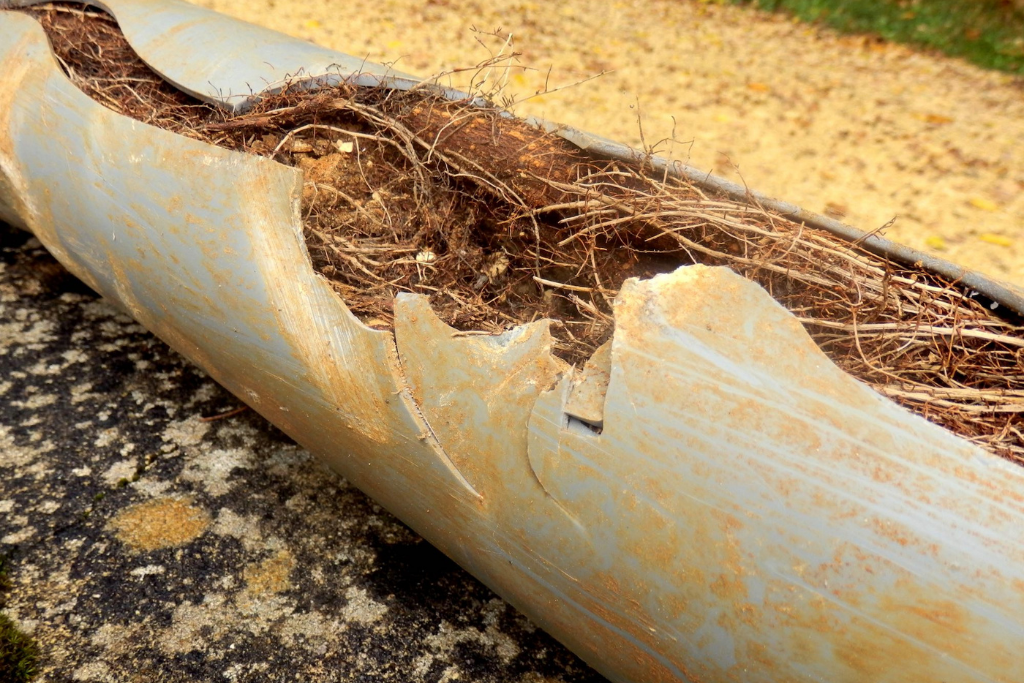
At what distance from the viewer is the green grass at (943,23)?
528 centimetres

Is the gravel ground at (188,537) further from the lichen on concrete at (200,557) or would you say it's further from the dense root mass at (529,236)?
the dense root mass at (529,236)

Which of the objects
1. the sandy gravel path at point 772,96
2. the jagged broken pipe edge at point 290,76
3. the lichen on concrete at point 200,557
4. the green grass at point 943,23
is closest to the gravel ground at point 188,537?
the lichen on concrete at point 200,557

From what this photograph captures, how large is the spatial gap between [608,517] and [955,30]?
5620 millimetres

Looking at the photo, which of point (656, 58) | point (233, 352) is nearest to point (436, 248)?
point (233, 352)

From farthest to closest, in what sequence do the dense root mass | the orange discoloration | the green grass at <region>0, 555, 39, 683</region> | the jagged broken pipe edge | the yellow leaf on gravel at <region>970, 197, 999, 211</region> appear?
the yellow leaf on gravel at <region>970, 197, 999, 211</region>
the orange discoloration
the jagged broken pipe edge
the green grass at <region>0, 555, 39, 683</region>
the dense root mass

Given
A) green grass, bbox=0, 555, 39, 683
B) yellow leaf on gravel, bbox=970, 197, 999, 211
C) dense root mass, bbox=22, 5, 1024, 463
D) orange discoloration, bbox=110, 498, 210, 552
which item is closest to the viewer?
dense root mass, bbox=22, 5, 1024, 463

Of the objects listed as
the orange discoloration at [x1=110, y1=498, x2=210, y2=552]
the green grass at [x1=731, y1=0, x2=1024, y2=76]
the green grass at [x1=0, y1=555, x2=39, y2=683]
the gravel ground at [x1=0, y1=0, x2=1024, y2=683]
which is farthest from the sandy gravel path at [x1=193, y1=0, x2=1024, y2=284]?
the green grass at [x1=0, y1=555, x2=39, y2=683]

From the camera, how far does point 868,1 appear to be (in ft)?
19.2

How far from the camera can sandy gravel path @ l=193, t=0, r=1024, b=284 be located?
12.9 ft

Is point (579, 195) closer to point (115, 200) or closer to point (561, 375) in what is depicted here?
point (561, 375)

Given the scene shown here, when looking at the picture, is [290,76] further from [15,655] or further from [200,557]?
[15,655]

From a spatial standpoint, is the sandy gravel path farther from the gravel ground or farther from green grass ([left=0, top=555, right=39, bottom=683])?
green grass ([left=0, top=555, right=39, bottom=683])

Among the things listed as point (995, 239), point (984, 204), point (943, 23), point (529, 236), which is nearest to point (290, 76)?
point (529, 236)

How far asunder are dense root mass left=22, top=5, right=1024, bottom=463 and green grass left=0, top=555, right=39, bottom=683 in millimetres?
917
